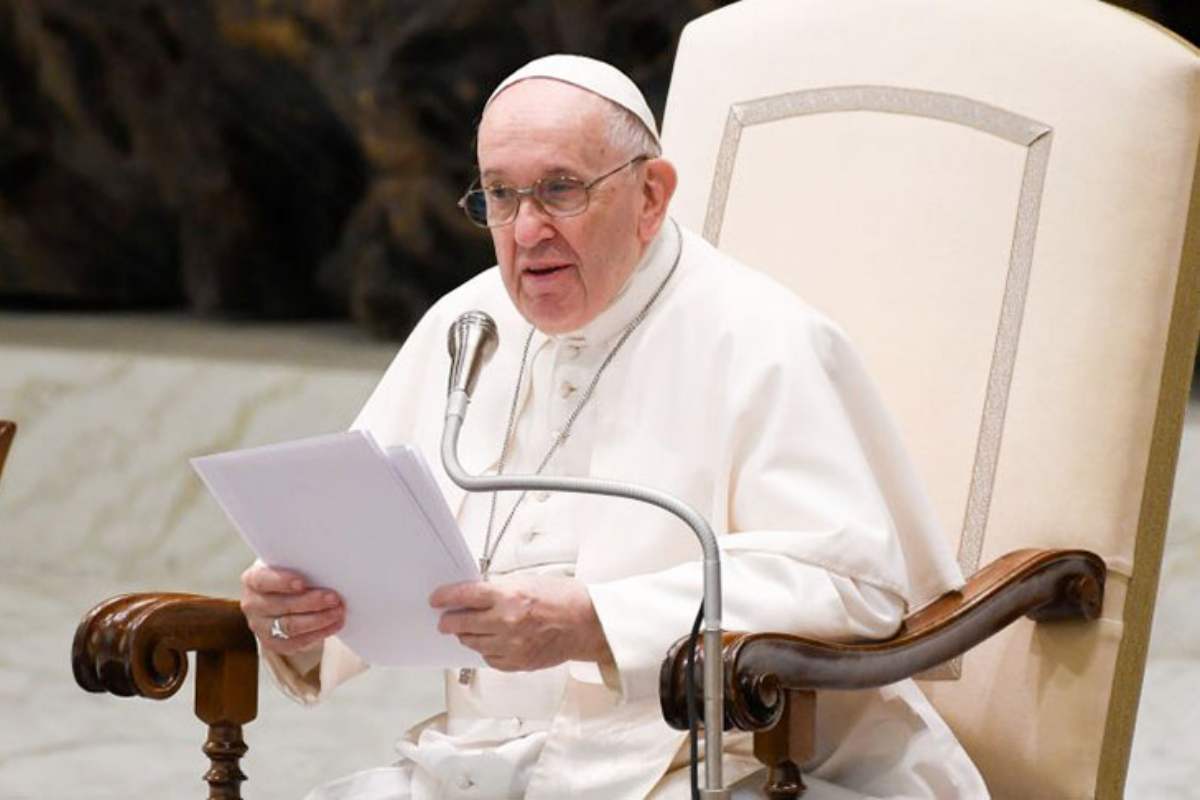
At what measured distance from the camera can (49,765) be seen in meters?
5.57

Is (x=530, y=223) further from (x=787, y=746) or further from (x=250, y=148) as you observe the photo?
(x=250, y=148)

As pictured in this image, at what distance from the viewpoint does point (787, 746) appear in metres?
2.83

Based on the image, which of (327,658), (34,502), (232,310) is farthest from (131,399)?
(327,658)

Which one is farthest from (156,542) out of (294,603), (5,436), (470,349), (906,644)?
(470,349)

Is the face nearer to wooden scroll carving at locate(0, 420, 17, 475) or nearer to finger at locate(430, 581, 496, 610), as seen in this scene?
finger at locate(430, 581, 496, 610)

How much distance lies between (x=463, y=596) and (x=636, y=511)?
0.44 m

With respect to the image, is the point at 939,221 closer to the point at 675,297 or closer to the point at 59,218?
the point at 675,297

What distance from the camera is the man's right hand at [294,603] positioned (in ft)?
9.58

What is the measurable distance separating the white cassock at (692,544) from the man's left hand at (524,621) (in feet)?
0.12

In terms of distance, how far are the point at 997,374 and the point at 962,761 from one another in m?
0.59

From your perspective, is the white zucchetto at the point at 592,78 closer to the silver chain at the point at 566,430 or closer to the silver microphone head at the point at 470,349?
the silver chain at the point at 566,430

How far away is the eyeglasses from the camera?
10.3 ft

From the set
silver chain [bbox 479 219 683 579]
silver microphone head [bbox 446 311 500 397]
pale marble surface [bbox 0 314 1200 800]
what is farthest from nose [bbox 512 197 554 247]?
pale marble surface [bbox 0 314 1200 800]

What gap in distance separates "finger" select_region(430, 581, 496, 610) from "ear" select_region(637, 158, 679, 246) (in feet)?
2.27
